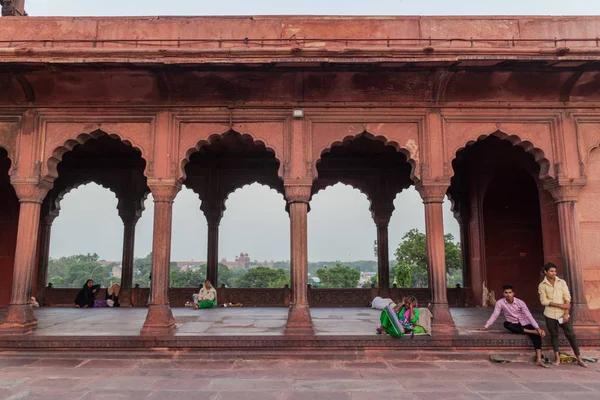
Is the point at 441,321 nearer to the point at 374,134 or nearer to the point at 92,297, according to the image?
the point at 374,134

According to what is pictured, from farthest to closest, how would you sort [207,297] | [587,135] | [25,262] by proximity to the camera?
[207,297] → [587,135] → [25,262]

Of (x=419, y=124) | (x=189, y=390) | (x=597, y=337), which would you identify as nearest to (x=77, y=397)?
(x=189, y=390)

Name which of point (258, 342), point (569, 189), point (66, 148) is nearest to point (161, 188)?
point (66, 148)

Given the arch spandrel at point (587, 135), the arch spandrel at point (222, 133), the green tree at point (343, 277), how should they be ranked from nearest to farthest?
the arch spandrel at point (587, 135) → the arch spandrel at point (222, 133) → the green tree at point (343, 277)

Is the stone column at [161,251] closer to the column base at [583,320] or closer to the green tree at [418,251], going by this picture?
the column base at [583,320]

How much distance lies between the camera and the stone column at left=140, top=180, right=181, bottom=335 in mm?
8055

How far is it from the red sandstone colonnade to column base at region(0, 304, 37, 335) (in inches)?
1.6

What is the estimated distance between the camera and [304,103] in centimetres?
873

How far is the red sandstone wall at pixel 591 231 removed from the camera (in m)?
8.35

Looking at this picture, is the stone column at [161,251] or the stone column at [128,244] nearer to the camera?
the stone column at [161,251]

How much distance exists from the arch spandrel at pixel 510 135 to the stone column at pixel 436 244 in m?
0.87

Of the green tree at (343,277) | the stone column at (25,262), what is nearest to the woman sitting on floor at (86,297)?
the stone column at (25,262)

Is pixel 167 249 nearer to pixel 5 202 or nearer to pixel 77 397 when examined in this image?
pixel 77 397

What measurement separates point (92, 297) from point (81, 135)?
22.3 feet
